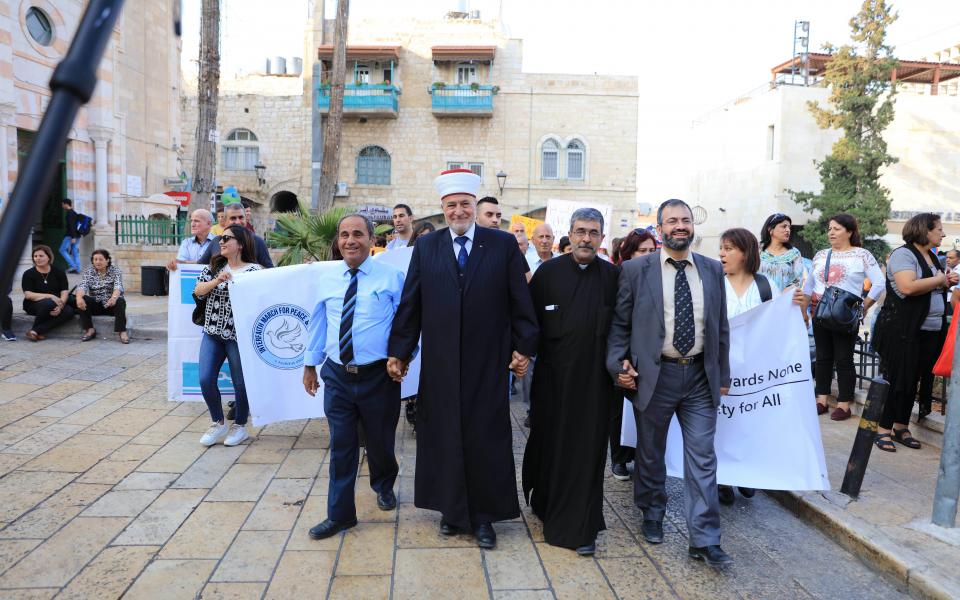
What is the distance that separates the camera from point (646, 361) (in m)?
3.82

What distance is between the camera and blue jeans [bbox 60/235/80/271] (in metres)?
16.9

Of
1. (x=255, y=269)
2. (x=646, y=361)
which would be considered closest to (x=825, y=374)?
(x=646, y=361)

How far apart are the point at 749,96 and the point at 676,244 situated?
3346cm

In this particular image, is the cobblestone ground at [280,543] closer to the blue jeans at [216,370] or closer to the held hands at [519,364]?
the blue jeans at [216,370]

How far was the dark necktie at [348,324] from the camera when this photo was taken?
3.95m

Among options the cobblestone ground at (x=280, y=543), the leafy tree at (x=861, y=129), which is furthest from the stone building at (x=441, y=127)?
the cobblestone ground at (x=280, y=543)

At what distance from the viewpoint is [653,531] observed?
3947 mm

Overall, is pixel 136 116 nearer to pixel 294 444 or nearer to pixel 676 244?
pixel 294 444

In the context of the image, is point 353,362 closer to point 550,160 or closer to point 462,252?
point 462,252

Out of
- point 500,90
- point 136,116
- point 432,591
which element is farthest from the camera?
point 500,90

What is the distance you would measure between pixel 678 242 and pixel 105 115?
65.6ft

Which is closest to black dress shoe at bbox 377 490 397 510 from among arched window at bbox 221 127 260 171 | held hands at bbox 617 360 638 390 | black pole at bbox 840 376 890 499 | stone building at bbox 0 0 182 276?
held hands at bbox 617 360 638 390

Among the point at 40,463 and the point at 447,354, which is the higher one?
the point at 447,354

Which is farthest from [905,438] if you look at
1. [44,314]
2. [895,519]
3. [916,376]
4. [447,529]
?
[44,314]
